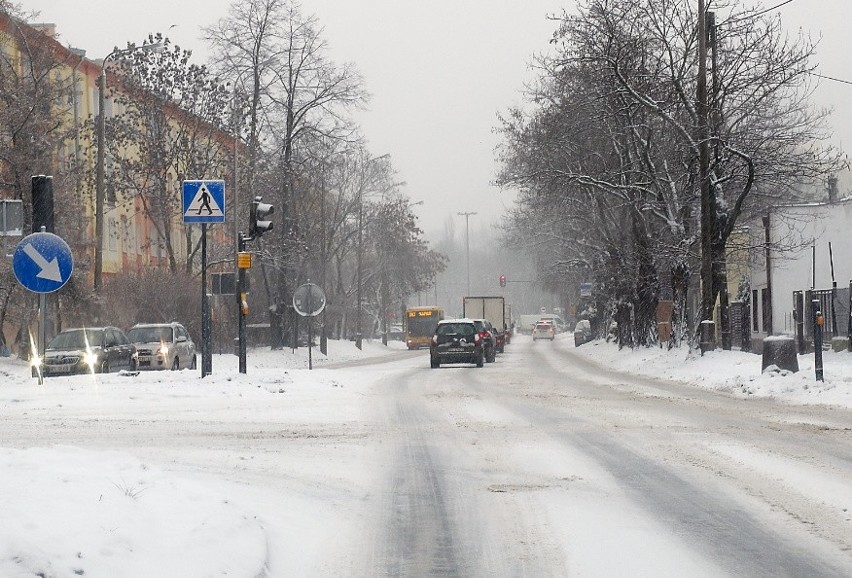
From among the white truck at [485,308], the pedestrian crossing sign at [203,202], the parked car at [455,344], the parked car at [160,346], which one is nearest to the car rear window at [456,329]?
the parked car at [455,344]

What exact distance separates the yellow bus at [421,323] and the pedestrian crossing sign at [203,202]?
199 ft

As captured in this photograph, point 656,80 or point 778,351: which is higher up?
point 656,80

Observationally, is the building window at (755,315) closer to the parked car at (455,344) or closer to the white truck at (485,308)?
the white truck at (485,308)

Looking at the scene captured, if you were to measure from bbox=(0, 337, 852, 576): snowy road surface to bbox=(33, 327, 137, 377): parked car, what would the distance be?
32.9ft

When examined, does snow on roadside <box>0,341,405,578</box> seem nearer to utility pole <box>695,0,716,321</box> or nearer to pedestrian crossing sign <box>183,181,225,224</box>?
pedestrian crossing sign <box>183,181,225,224</box>

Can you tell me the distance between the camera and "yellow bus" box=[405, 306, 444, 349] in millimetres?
82875

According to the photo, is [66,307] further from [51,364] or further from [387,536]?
[387,536]

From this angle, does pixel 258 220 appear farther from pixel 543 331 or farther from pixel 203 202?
pixel 543 331

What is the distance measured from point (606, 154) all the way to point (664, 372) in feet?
47.4

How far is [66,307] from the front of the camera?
128 ft

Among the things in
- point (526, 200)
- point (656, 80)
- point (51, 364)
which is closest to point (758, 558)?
point (51, 364)

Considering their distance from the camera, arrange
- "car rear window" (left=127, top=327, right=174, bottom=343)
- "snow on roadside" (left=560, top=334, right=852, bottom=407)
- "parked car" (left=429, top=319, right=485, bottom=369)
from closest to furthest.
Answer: "snow on roadside" (left=560, top=334, right=852, bottom=407)
"car rear window" (left=127, top=327, right=174, bottom=343)
"parked car" (left=429, top=319, right=485, bottom=369)

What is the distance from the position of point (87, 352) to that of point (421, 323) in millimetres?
52650

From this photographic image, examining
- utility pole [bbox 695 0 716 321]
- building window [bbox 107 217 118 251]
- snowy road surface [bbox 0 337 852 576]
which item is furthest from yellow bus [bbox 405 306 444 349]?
snowy road surface [bbox 0 337 852 576]
